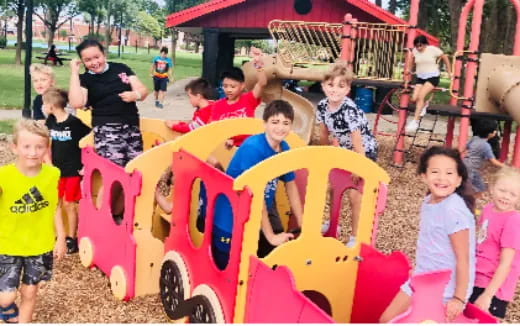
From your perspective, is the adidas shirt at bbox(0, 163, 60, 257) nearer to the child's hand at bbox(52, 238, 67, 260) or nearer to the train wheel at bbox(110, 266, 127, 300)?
the child's hand at bbox(52, 238, 67, 260)

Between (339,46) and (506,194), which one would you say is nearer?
(506,194)

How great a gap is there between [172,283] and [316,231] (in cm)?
115

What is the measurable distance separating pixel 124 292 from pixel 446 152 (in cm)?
248

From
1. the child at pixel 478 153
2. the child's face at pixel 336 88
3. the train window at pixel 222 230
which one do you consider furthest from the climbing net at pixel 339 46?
the train window at pixel 222 230

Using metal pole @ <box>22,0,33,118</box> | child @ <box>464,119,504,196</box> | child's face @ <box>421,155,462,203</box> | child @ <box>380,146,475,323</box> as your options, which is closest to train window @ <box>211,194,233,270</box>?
child @ <box>380,146,475,323</box>

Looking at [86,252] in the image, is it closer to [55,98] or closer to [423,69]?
[55,98]

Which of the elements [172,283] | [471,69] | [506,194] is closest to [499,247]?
[506,194]

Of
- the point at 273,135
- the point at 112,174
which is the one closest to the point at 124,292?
the point at 112,174

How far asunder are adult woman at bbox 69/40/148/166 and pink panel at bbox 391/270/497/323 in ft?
9.63

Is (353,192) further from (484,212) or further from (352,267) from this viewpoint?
(484,212)

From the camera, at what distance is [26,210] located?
3098 millimetres

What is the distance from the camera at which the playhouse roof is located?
14.9 meters

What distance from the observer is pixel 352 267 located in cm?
334

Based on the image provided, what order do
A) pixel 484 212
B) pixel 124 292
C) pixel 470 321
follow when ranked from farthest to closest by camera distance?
pixel 124 292, pixel 484 212, pixel 470 321
